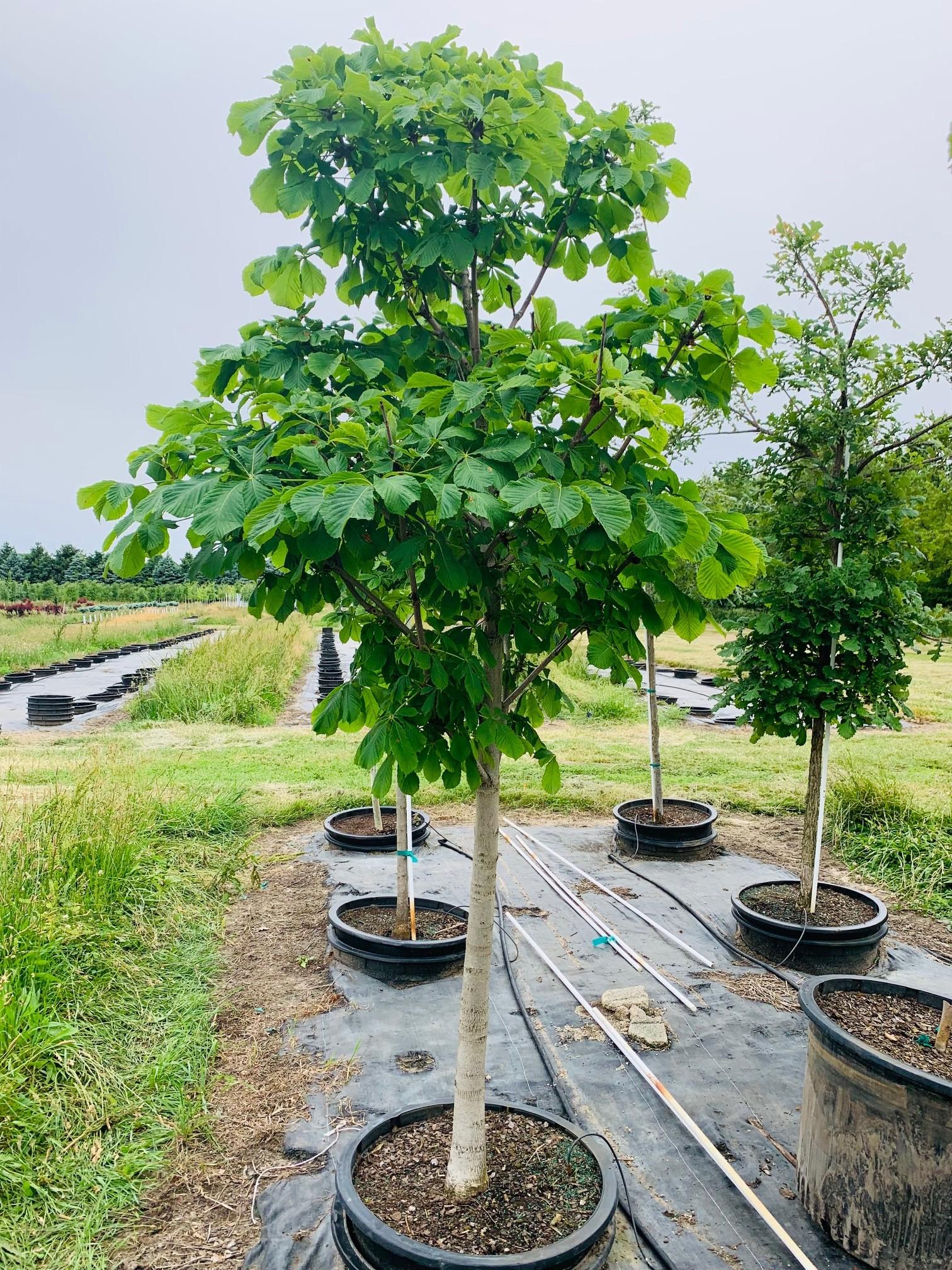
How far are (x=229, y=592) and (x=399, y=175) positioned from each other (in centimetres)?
5673

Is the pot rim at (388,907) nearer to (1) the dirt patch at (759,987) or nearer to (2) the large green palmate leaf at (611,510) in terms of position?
(1) the dirt patch at (759,987)

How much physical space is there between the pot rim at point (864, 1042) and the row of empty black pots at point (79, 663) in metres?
16.7

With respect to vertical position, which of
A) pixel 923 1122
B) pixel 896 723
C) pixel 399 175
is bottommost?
pixel 923 1122

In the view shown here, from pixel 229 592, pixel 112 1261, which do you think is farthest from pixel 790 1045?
pixel 229 592

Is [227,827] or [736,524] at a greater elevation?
[736,524]

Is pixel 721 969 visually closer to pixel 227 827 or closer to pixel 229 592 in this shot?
pixel 227 827

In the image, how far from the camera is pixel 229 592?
185 feet

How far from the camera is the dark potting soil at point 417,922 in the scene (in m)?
4.57

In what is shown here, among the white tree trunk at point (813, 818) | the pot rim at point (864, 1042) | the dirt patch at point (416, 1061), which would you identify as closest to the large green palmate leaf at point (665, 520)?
the pot rim at point (864, 1042)

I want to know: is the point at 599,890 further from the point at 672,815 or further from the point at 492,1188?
the point at 492,1188

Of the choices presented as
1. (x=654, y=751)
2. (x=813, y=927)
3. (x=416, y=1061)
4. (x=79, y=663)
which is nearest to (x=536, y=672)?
(x=416, y=1061)

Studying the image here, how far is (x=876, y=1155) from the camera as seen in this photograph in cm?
251

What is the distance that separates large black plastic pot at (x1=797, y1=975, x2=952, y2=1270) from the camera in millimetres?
2395

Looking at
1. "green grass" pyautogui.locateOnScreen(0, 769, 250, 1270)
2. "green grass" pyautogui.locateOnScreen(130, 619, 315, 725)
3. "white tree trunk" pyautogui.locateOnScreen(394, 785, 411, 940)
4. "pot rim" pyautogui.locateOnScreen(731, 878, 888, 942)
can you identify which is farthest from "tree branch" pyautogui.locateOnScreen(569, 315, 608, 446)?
"green grass" pyautogui.locateOnScreen(130, 619, 315, 725)
